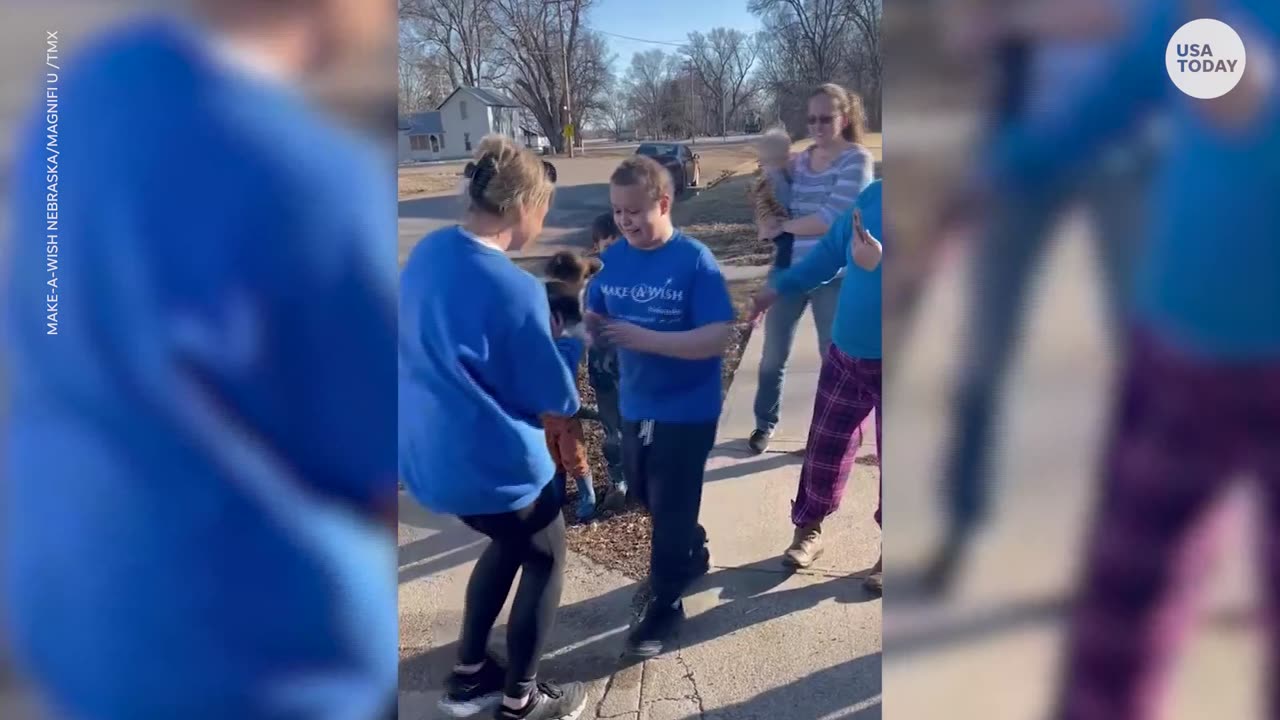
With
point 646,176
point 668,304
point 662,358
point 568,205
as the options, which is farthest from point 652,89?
point 662,358

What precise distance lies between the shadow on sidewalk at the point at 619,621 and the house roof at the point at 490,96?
3.29 feet

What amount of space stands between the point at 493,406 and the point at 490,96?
0.61 m

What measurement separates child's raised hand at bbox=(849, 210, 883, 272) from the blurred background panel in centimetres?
16

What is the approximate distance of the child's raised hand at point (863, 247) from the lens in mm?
1796

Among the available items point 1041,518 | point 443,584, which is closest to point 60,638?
point 443,584

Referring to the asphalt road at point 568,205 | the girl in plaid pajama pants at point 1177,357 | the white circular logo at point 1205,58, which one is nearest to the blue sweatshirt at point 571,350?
the asphalt road at point 568,205

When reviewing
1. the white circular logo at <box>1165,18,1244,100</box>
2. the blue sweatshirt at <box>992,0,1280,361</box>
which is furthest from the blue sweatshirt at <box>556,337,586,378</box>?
the white circular logo at <box>1165,18,1244,100</box>

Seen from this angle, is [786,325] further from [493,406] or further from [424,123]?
[424,123]

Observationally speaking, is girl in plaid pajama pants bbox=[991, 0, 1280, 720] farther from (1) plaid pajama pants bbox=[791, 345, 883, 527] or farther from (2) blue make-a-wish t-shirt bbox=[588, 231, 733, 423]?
(2) blue make-a-wish t-shirt bbox=[588, 231, 733, 423]

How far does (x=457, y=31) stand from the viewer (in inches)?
69.4

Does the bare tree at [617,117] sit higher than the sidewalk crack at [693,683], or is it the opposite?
the bare tree at [617,117]

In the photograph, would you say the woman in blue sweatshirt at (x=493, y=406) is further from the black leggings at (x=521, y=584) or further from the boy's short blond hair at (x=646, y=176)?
the boy's short blond hair at (x=646, y=176)

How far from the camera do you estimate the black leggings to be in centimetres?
188

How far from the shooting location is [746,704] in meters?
1.86
